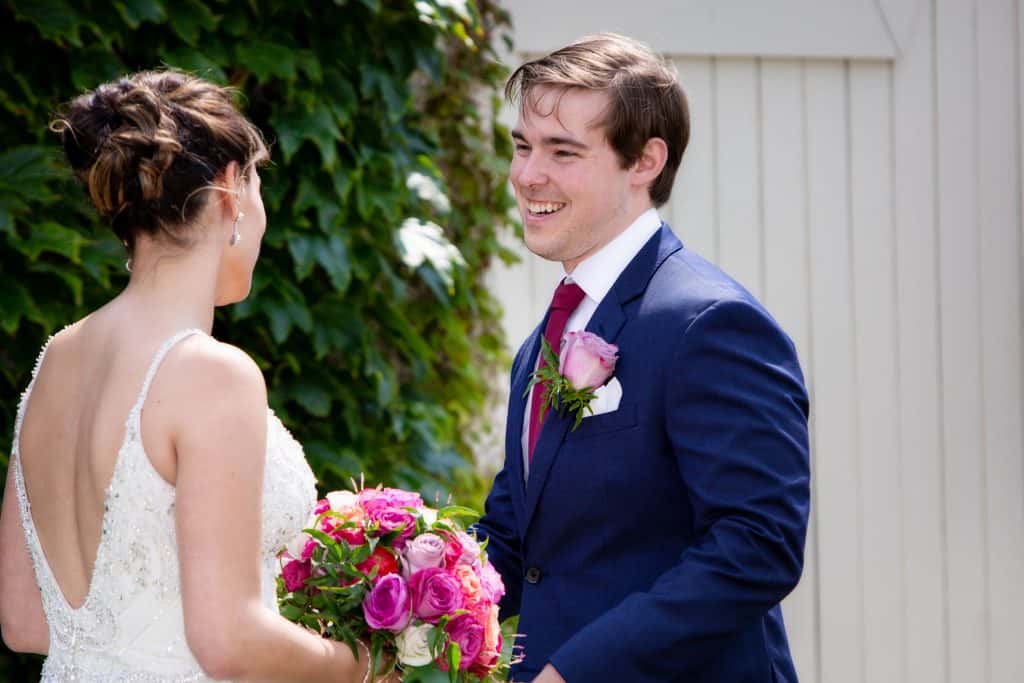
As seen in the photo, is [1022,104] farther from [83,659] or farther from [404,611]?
[83,659]

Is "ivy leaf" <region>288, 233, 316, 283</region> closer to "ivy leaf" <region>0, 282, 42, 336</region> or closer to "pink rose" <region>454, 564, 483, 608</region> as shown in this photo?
"ivy leaf" <region>0, 282, 42, 336</region>

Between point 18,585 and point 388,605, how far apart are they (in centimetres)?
65

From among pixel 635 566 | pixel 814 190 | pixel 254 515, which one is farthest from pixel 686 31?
pixel 254 515

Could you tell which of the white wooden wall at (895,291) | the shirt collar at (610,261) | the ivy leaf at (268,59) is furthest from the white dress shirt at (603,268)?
the white wooden wall at (895,291)

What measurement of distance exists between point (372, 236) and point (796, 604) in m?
1.81

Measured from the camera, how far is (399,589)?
6.89ft

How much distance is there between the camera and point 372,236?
387 cm

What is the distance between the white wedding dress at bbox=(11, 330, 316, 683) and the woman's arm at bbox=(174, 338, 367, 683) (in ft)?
0.14

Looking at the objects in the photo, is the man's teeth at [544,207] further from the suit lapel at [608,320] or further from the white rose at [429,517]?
the white rose at [429,517]

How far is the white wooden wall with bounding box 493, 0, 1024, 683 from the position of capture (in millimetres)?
4332

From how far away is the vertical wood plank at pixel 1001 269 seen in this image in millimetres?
4387

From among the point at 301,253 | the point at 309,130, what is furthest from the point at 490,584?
the point at 309,130

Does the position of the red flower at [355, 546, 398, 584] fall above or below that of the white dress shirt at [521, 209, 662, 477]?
below

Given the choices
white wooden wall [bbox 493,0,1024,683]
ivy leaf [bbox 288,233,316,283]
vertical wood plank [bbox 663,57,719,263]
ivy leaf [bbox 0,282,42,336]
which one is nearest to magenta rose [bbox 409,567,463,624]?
ivy leaf [bbox 0,282,42,336]
